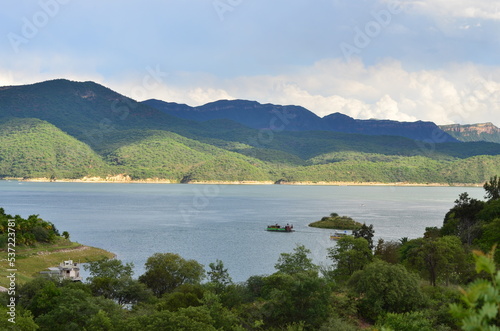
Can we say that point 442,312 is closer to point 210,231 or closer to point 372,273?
point 372,273

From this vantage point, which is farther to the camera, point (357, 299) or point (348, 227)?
point (348, 227)

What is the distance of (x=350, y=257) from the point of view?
185 ft

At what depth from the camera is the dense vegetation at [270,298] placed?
30000 mm

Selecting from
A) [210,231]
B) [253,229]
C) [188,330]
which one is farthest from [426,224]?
[188,330]

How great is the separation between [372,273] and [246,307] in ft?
36.2

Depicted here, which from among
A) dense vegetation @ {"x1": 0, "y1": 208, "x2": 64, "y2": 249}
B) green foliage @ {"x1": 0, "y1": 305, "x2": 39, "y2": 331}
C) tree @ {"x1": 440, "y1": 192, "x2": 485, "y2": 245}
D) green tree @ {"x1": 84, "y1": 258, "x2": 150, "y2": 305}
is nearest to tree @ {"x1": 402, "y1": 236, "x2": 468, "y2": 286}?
tree @ {"x1": 440, "y1": 192, "x2": 485, "y2": 245}

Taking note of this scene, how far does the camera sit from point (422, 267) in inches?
2072

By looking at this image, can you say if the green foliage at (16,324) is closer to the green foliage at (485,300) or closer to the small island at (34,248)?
the green foliage at (485,300)

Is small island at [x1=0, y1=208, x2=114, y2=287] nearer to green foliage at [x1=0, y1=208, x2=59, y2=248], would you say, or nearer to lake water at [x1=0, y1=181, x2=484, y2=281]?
green foliage at [x1=0, y1=208, x2=59, y2=248]

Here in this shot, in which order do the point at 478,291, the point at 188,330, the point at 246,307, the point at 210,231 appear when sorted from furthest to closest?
the point at 210,231
the point at 246,307
the point at 188,330
the point at 478,291

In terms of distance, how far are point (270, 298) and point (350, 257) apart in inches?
828

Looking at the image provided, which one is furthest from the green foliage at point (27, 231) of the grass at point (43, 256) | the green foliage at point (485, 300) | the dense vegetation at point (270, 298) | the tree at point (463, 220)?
the green foliage at point (485, 300)

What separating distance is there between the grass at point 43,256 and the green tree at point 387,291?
31.6 meters

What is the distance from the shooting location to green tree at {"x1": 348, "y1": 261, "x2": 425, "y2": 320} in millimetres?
38031
